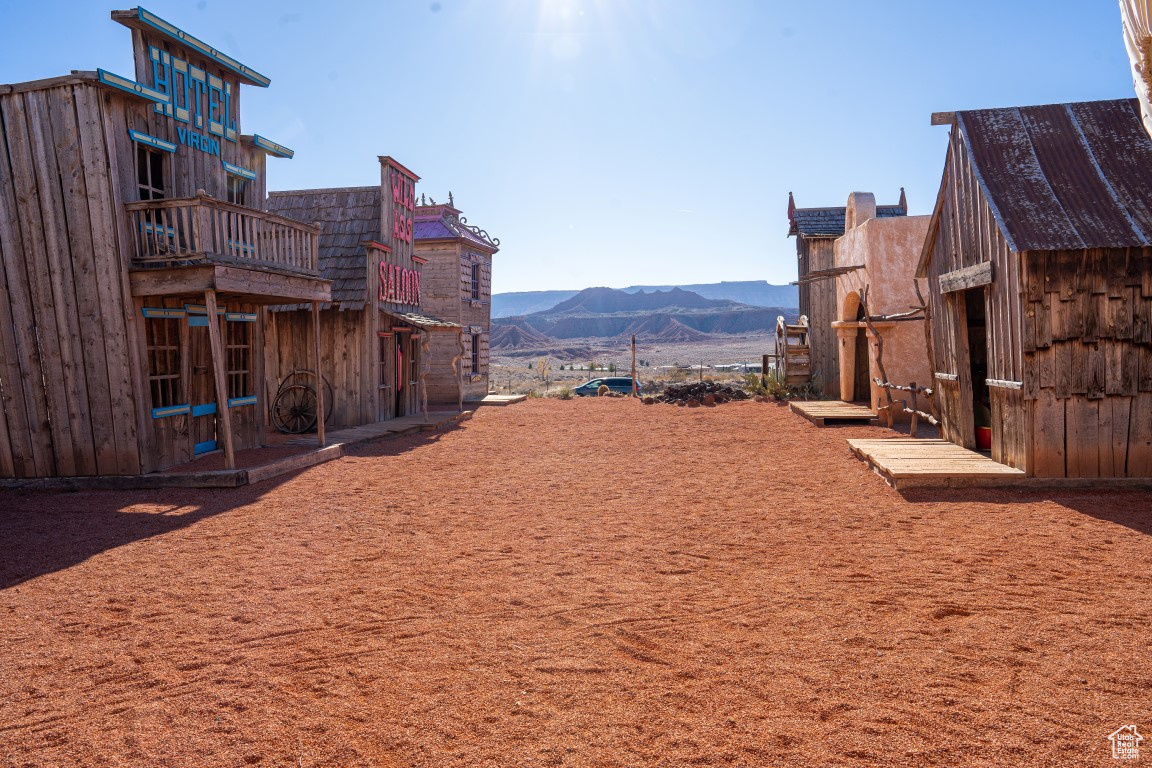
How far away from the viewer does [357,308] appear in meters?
14.5

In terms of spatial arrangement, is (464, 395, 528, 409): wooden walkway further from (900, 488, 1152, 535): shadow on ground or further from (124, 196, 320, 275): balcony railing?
(900, 488, 1152, 535): shadow on ground

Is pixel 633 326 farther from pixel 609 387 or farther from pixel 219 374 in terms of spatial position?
pixel 219 374

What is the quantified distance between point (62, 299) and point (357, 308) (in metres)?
5.92

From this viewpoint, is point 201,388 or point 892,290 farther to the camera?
point 892,290

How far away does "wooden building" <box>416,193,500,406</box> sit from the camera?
68.4ft

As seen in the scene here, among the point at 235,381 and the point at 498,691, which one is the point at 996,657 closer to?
the point at 498,691

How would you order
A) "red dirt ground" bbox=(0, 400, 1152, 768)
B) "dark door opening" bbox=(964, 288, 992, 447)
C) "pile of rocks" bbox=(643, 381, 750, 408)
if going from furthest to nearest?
"pile of rocks" bbox=(643, 381, 750, 408)
"dark door opening" bbox=(964, 288, 992, 447)
"red dirt ground" bbox=(0, 400, 1152, 768)

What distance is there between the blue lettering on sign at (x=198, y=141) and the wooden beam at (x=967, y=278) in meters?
10.9

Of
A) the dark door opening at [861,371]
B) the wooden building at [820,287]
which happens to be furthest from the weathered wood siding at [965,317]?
the wooden building at [820,287]

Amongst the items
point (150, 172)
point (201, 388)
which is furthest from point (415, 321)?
point (150, 172)

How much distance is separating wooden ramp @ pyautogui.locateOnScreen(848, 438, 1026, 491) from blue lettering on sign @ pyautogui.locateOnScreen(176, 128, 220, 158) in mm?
10442

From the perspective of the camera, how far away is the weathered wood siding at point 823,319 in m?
20.0

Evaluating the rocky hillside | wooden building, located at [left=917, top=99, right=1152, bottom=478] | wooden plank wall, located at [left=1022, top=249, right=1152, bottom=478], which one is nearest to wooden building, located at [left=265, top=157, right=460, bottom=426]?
wooden building, located at [left=917, top=99, right=1152, bottom=478]

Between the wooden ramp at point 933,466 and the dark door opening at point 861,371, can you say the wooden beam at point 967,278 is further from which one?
the dark door opening at point 861,371
